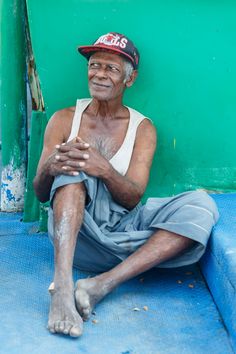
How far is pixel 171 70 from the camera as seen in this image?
134 inches

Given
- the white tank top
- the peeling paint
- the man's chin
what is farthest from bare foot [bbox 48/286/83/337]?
the peeling paint

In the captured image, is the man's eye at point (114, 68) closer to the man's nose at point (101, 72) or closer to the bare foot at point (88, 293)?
the man's nose at point (101, 72)

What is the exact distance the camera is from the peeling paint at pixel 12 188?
3.79 metres

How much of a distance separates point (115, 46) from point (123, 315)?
1336mm

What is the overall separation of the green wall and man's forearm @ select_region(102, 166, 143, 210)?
1.97 ft

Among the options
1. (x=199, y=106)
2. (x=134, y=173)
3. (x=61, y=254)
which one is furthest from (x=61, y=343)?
(x=199, y=106)

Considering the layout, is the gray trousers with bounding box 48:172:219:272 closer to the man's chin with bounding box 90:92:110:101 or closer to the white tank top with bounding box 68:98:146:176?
the white tank top with bounding box 68:98:146:176

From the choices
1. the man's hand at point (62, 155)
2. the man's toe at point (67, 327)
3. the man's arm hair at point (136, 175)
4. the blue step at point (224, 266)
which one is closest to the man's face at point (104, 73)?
the man's arm hair at point (136, 175)

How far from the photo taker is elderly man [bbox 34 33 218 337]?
2.69 meters

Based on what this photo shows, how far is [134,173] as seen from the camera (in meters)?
3.04

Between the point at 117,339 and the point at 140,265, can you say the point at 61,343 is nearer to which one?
the point at 117,339

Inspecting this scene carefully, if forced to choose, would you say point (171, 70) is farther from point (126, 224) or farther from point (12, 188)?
point (12, 188)

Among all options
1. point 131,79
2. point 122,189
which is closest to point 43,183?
point 122,189

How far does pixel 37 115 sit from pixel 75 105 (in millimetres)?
260
